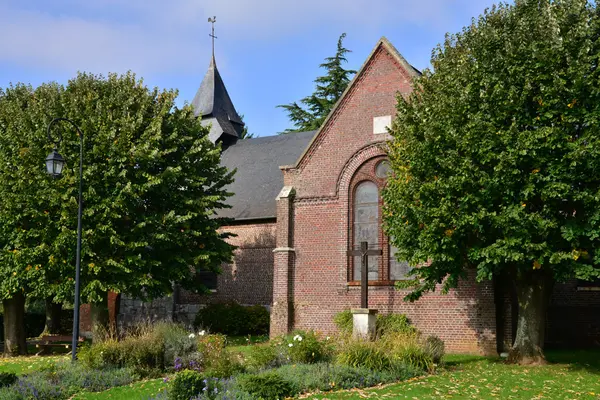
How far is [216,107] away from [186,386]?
26.8 meters

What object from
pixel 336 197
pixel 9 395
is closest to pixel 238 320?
pixel 336 197

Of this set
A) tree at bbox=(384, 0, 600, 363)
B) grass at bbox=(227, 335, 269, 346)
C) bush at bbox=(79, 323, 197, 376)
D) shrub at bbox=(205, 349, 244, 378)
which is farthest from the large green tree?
tree at bbox=(384, 0, 600, 363)

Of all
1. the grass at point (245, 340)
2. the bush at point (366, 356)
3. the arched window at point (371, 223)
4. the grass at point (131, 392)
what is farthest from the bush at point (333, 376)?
the grass at point (245, 340)

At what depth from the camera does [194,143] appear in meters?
23.2

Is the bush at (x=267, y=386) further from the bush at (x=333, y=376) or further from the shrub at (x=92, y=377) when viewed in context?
the shrub at (x=92, y=377)

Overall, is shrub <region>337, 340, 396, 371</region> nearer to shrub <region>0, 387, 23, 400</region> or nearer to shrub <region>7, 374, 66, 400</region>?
shrub <region>7, 374, 66, 400</region>

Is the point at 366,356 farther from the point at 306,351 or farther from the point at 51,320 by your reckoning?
the point at 51,320

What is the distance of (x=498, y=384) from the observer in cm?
1412

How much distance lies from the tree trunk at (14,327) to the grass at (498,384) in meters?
14.6

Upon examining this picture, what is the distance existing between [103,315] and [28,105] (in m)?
7.90

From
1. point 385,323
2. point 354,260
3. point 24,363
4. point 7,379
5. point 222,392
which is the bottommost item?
point 24,363

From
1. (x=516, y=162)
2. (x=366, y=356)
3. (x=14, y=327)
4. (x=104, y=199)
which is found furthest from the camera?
(x=14, y=327)

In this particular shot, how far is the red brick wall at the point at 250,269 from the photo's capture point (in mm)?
28328

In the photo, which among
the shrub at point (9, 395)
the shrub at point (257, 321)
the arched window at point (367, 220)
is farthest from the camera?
the shrub at point (257, 321)
